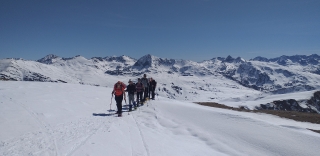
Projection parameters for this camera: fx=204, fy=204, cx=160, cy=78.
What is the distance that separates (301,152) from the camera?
25.5ft

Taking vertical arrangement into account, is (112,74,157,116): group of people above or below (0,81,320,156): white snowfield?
above

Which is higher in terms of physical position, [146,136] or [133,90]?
[133,90]

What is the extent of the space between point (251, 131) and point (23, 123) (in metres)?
11.7

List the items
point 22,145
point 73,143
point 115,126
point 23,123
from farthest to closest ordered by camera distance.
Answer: point 115,126 < point 23,123 < point 73,143 < point 22,145

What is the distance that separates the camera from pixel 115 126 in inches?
456

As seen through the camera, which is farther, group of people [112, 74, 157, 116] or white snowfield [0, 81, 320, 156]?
group of people [112, 74, 157, 116]

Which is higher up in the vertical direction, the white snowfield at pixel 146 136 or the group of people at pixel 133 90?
the group of people at pixel 133 90

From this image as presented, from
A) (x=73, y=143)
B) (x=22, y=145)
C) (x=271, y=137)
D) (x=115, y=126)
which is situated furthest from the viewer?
(x=115, y=126)

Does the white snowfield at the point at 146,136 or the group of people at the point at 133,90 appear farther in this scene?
the group of people at the point at 133,90

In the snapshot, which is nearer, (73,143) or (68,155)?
(68,155)

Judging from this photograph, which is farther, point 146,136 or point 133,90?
point 133,90

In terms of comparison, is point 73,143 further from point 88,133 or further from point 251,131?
point 251,131

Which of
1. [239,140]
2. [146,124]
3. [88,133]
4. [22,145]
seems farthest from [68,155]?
[239,140]

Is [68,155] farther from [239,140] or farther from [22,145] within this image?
[239,140]
